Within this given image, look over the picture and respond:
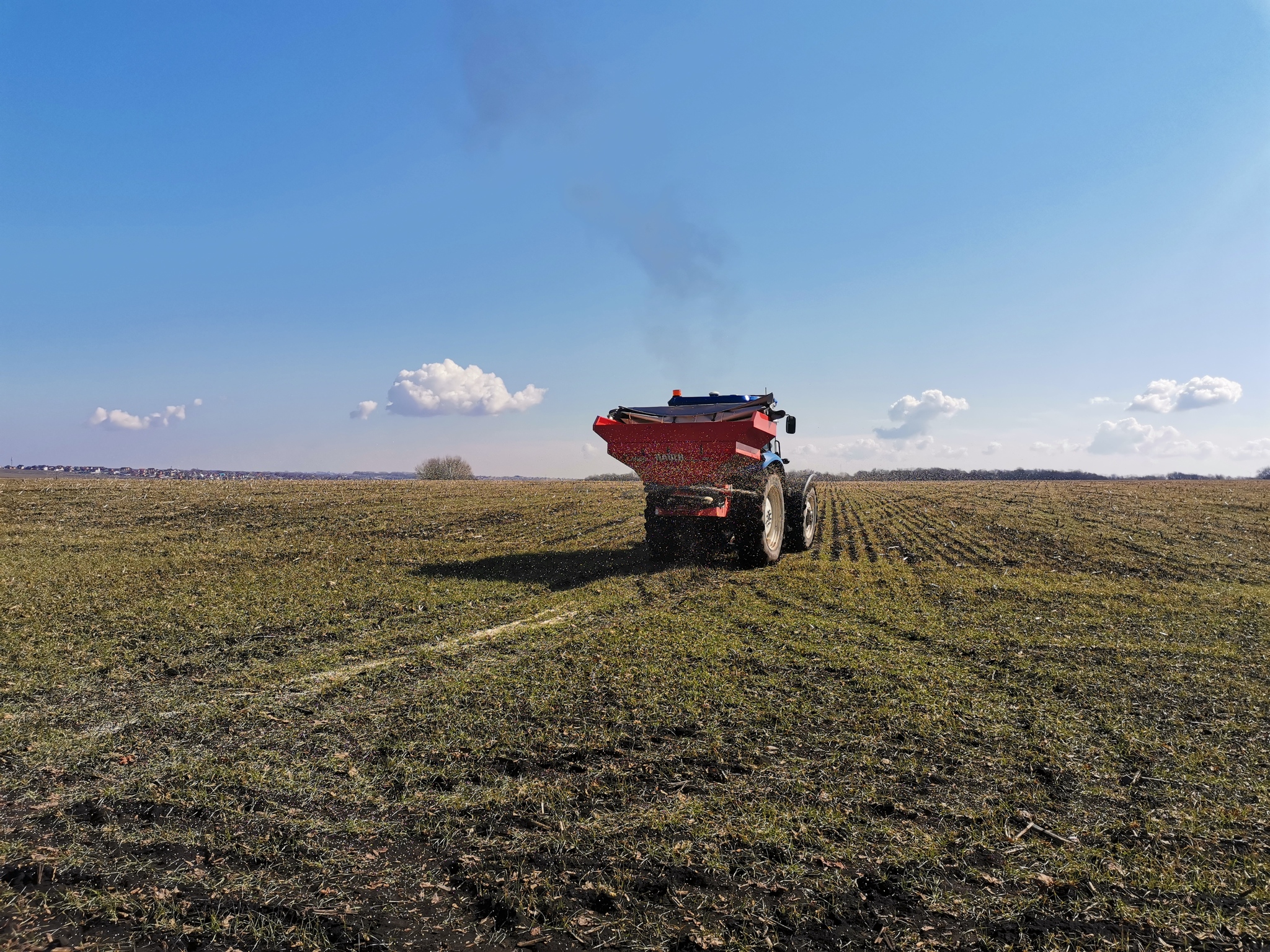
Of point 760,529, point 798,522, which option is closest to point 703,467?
point 760,529

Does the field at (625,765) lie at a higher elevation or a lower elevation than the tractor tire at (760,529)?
lower

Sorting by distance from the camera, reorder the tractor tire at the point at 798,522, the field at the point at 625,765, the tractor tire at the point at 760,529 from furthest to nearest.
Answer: the tractor tire at the point at 798,522 < the tractor tire at the point at 760,529 < the field at the point at 625,765

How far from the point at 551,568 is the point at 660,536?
194 centimetres

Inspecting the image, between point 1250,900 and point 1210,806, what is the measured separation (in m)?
0.95

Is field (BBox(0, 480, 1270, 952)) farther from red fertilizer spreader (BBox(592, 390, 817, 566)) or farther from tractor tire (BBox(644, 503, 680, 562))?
tractor tire (BBox(644, 503, 680, 562))

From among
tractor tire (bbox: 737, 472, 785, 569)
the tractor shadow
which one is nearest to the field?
the tractor shadow

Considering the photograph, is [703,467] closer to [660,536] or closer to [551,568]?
[660,536]

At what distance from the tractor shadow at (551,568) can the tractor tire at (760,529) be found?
1.54 m

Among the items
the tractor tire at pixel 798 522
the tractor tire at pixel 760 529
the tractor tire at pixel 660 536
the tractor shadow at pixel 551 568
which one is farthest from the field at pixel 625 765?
the tractor tire at pixel 798 522

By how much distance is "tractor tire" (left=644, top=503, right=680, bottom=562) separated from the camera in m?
11.0

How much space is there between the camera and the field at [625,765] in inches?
102

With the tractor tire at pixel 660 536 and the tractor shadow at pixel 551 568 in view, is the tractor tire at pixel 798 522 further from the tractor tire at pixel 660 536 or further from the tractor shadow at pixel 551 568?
the tractor shadow at pixel 551 568

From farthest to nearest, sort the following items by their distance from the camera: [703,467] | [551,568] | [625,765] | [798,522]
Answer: [798,522] < [551,568] < [703,467] < [625,765]

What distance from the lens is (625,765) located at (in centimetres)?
379
